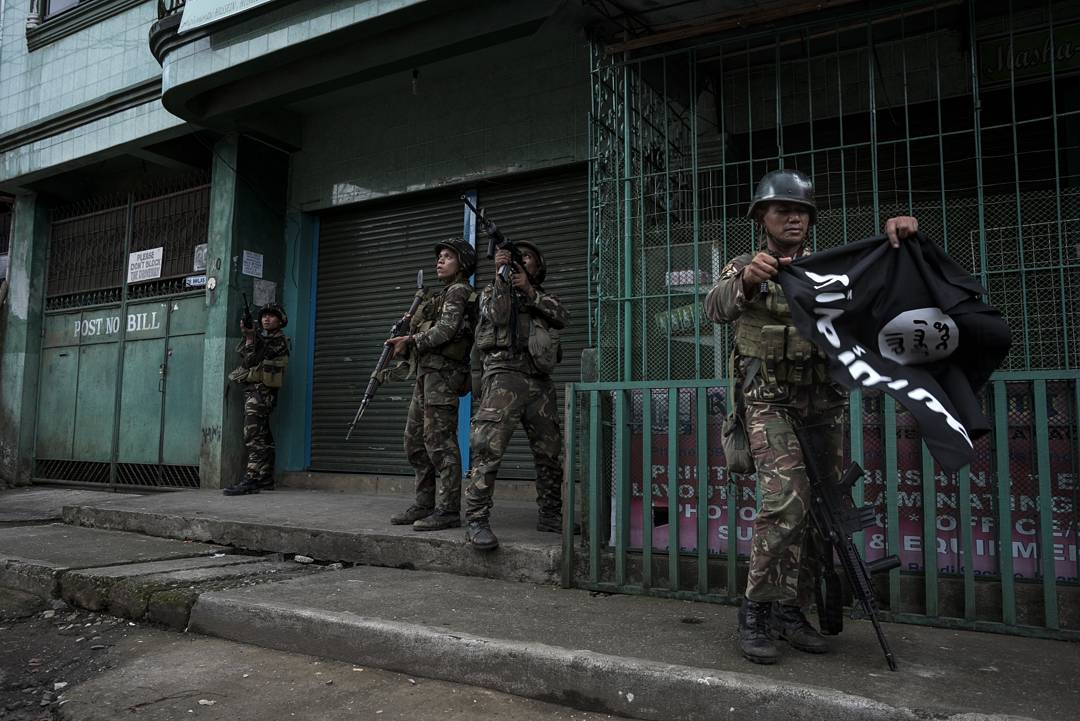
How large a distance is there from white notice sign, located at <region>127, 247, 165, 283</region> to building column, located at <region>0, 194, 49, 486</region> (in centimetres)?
191

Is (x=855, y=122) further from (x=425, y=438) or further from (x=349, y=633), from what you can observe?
(x=349, y=633)

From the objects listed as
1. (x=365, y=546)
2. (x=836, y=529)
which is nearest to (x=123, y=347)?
(x=365, y=546)

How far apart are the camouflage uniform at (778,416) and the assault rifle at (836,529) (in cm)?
5

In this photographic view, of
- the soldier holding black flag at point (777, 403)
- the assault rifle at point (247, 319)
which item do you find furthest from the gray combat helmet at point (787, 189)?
the assault rifle at point (247, 319)

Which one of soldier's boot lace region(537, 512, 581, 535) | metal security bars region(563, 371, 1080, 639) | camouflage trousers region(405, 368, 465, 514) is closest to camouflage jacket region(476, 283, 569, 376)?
camouflage trousers region(405, 368, 465, 514)

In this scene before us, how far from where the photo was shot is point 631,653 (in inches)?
109

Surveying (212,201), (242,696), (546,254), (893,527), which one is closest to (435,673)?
(242,696)

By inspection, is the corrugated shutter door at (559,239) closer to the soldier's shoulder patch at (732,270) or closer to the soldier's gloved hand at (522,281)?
the soldier's gloved hand at (522,281)

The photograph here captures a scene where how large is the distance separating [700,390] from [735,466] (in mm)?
747

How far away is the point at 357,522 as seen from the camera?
5082mm

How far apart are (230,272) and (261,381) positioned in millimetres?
1278

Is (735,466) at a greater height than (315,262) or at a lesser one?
lesser

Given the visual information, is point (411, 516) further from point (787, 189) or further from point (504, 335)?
point (787, 189)

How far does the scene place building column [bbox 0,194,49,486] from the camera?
31.8 ft
